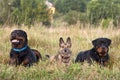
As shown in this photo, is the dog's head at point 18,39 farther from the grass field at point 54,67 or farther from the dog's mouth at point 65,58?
the dog's mouth at point 65,58

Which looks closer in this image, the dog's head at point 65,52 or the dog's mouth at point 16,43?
the dog's mouth at point 16,43

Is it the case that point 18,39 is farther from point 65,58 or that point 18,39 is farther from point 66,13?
point 66,13

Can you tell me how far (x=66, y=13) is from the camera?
138ft

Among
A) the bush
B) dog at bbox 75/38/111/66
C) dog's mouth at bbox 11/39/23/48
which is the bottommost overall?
the bush

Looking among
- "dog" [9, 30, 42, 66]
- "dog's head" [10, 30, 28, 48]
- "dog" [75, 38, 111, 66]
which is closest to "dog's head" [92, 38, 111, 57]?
"dog" [75, 38, 111, 66]

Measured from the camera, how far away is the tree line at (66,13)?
578 inches

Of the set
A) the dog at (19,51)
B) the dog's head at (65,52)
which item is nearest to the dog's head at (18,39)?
the dog at (19,51)

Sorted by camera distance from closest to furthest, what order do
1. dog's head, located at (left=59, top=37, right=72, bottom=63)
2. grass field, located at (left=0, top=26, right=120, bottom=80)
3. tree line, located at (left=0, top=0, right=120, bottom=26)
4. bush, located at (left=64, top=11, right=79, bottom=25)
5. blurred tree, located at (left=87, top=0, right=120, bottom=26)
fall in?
grass field, located at (left=0, top=26, right=120, bottom=80)
dog's head, located at (left=59, top=37, right=72, bottom=63)
blurred tree, located at (left=87, top=0, right=120, bottom=26)
tree line, located at (left=0, top=0, right=120, bottom=26)
bush, located at (left=64, top=11, right=79, bottom=25)

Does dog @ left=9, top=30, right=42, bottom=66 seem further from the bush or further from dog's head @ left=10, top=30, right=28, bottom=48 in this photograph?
the bush

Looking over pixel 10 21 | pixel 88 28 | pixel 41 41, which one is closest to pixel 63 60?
pixel 41 41

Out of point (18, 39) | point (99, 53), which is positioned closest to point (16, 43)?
point (18, 39)

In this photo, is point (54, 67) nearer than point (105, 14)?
Yes

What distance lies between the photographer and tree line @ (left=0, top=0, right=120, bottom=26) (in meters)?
14.7

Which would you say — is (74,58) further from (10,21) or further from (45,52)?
(10,21)
